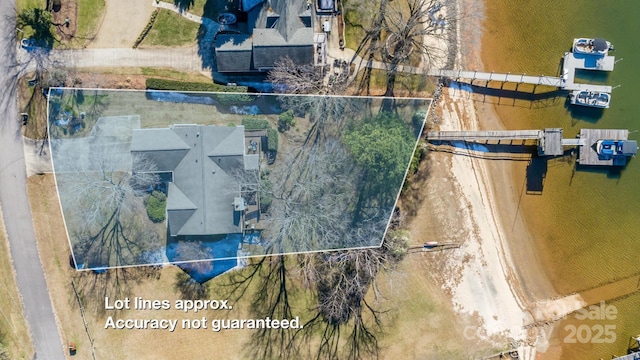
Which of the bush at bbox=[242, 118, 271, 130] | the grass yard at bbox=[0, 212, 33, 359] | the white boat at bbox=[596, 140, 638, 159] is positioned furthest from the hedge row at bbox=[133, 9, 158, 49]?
the white boat at bbox=[596, 140, 638, 159]

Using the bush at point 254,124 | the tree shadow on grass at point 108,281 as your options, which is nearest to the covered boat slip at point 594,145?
the bush at point 254,124

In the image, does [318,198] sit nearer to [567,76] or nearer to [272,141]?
[272,141]

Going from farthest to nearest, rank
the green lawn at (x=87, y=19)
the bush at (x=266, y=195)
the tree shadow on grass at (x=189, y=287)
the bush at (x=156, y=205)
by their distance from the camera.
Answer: the green lawn at (x=87, y=19) < the tree shadow on grass at (x=189, y=287) < the bush at (x=266, y=195) < the bush at (x=156, y=205)

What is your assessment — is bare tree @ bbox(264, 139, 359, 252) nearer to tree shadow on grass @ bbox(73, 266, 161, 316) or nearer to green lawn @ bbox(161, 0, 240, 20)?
tree shadow on grass @ bbox(73, 266, 161, 316)

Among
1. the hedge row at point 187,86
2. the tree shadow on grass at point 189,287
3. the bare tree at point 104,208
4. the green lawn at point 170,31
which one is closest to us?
the bare tree at point 104,208

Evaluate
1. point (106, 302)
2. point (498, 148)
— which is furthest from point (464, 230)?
point (106, 302)

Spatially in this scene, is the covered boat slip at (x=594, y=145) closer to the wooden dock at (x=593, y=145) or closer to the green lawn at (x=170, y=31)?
the wooden dock at (x=593, y=145)

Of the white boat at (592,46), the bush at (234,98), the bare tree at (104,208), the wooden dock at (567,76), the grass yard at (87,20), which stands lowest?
the bare tree at (104,208)
